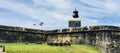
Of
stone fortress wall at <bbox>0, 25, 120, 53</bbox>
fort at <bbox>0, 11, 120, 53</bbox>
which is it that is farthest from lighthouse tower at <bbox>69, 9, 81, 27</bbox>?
stone fortress wall at <bbox>0, 25, 120, 53</bbox>

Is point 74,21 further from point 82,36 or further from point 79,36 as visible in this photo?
point 82,36

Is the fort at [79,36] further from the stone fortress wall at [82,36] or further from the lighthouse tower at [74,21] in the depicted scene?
the lighthouse tower at [74,21]

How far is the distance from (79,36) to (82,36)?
427 millimetres

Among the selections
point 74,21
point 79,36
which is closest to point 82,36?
point 79,36

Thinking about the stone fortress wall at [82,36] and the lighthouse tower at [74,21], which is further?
the lighthouse tower at [74,21]

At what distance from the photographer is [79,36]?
3362 centimetres

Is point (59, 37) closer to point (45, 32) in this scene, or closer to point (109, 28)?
point (45, 32)

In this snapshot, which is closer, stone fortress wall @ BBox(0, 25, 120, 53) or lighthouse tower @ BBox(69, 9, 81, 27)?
stone fortress wall @ BBox(0, 25, 120, 53)

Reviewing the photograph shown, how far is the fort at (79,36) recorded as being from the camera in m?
31.5

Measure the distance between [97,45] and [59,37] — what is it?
5508mm

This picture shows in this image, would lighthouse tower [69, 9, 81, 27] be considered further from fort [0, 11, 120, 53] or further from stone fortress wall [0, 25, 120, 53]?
stone fortress wall [0, 25, 120, 53]

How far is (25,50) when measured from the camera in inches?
870

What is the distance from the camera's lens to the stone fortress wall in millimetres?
31453

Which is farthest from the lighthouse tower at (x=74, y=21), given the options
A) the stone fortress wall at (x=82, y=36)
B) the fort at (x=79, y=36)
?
the stone fortress wall at (x=82, y=36)
